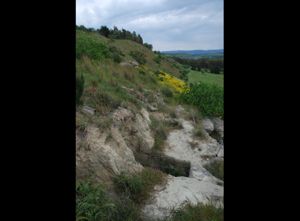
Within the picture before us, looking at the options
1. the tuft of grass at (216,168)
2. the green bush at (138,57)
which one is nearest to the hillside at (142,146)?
the tuft of grass at (216,168)

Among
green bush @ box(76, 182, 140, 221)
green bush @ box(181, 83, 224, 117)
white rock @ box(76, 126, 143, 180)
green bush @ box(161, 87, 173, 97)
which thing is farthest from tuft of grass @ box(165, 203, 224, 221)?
green bush @ box(161, 87, 173, 97)

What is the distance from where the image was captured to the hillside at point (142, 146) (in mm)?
5430

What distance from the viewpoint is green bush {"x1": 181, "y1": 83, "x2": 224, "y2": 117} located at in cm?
1228

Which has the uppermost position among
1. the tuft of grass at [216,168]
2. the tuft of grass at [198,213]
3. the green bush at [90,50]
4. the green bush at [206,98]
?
the green bush at [90,50]

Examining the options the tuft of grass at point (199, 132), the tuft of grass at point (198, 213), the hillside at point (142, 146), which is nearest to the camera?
the tuft of grass at point (198, 213)

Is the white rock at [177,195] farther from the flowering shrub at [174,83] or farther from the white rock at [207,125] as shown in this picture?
the flowering shrub at [174,83]

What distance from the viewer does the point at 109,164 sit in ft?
20.6

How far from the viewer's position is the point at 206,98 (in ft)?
42.6

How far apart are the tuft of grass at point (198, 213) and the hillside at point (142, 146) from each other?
0.05 feet

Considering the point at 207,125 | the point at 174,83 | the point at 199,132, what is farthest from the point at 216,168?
the point at 174,83

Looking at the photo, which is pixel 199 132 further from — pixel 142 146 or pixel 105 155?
pixel 105 155
